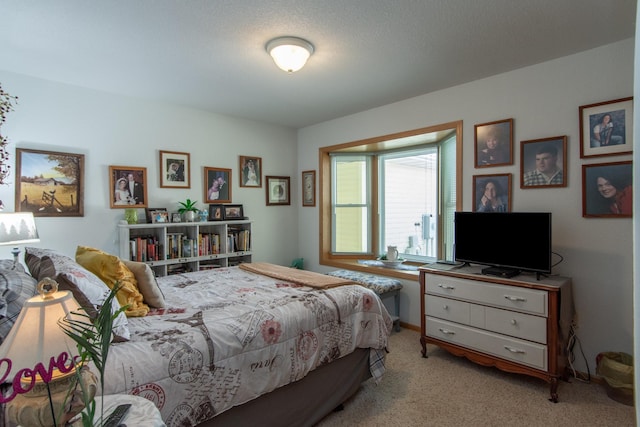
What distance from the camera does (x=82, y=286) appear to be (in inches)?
58.5

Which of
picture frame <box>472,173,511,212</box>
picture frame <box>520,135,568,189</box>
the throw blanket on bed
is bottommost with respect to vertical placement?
the throw blanket on bed

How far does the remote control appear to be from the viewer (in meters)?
1.00

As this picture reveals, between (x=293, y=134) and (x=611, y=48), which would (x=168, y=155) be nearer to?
(x=293, y=134)

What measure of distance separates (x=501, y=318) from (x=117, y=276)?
2.74 m

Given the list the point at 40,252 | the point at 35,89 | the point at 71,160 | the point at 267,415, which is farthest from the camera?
the point at 71,160

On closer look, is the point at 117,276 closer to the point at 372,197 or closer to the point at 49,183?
the point at 49,183

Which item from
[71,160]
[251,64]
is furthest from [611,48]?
[71,160]

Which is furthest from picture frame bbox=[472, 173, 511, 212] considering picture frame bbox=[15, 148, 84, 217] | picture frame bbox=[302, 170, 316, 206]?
picture frame bbox=[15, 148, 84, 217]

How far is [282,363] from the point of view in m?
1.83

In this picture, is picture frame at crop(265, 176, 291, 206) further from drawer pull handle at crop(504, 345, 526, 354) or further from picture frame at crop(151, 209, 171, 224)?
drawer pull handle at crop(504, 345, 526, 354)

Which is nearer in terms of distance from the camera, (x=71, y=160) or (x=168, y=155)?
(x=71, y=160)

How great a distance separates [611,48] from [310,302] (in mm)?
2944

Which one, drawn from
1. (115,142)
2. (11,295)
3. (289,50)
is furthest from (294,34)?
(115,142)

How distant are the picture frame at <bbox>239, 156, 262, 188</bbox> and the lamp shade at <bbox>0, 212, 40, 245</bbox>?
2346mm
